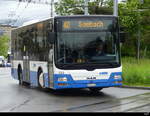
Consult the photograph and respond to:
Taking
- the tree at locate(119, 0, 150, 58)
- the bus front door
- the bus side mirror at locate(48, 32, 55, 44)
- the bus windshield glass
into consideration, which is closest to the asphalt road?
the bus windshield glass

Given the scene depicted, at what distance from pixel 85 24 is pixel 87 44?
765 millimetres

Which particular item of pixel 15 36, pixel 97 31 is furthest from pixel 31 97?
pixel 15 36

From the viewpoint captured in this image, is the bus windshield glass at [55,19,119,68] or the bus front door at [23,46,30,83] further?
the bus front door at [23,46,30,83]

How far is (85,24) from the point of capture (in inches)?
700

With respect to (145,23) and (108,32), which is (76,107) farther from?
(145,23)

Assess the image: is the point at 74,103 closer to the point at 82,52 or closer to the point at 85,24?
the point at 82,52

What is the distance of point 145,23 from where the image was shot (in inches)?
2842

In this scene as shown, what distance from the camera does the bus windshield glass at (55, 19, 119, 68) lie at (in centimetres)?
1744

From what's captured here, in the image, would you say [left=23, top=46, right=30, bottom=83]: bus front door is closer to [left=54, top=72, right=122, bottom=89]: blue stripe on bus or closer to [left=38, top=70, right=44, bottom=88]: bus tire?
[left=38, top=70, right=44, bottom=88]: bus tire

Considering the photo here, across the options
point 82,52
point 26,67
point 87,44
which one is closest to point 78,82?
point 82,52

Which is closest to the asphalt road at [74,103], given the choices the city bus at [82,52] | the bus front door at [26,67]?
the city bus at [82,52]

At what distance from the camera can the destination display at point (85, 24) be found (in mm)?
17609

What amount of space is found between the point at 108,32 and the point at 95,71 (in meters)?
1.57

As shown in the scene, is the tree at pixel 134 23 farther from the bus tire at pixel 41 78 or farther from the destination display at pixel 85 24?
the destination display at pixel 85 24
